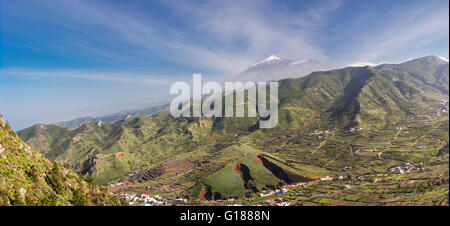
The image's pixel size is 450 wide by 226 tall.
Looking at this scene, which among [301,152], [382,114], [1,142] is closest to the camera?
[1,142]

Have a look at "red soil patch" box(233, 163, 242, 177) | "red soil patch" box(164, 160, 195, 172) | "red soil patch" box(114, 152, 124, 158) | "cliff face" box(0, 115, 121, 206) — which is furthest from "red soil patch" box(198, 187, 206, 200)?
"red soil patch" box(114, 152, 124, 158)

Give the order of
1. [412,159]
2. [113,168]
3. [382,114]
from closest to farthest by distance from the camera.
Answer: [412,159], [113,168], [382,114]

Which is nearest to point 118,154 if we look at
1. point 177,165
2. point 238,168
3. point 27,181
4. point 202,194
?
point 177,165

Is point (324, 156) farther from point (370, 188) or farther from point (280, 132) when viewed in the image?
point (280, 132)

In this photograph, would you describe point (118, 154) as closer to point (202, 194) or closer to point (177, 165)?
point (177, 165)

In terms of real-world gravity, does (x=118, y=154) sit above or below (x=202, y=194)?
above

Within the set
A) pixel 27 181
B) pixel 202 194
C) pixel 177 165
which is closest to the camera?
pixel 27 181

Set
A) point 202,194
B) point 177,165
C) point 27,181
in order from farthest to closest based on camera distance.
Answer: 1. point 177,165
2. point 202,194
3. point 27,181

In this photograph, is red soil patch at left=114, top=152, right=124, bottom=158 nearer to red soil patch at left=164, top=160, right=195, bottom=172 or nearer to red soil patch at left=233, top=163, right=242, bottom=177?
red soil patch at left=164, top=160, right=195, bottom=172
